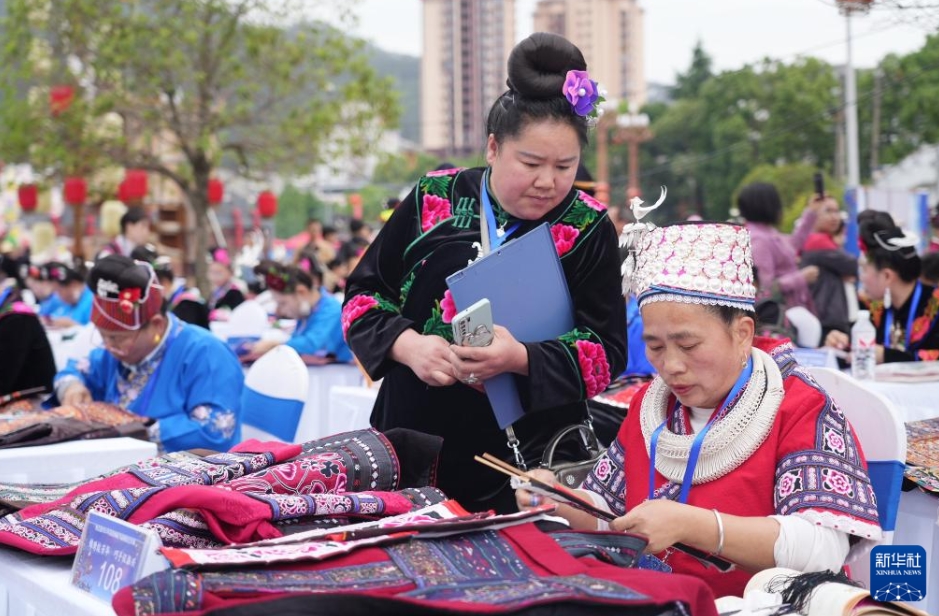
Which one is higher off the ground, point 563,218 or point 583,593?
point 563,218

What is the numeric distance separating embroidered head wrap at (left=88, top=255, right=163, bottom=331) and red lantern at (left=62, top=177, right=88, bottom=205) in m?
15.9

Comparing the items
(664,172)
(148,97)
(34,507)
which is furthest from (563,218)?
(664,172)

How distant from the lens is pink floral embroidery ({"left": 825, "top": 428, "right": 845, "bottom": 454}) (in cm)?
199

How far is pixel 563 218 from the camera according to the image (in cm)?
255

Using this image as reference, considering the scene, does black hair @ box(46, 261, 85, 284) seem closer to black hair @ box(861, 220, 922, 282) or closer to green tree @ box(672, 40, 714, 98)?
black hair @ box(861, 220, 922, 282)

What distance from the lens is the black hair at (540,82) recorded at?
241 centimetres

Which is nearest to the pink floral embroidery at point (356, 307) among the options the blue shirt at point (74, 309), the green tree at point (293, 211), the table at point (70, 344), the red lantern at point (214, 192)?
the table at point (70, 344)

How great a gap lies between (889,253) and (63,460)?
12.9ft

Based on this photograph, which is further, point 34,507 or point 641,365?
point 641,365

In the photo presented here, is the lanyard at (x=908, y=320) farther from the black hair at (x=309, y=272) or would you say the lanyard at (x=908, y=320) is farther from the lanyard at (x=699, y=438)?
the black hair at (x=309, y=272)

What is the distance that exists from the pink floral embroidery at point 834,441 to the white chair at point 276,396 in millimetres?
2143

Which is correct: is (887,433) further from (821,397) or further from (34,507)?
(34,507)

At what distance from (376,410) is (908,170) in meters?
36.5

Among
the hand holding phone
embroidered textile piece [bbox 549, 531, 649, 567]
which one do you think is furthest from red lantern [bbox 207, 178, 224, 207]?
embroidered textile piece [bbox 549, 531, 649, 567]
